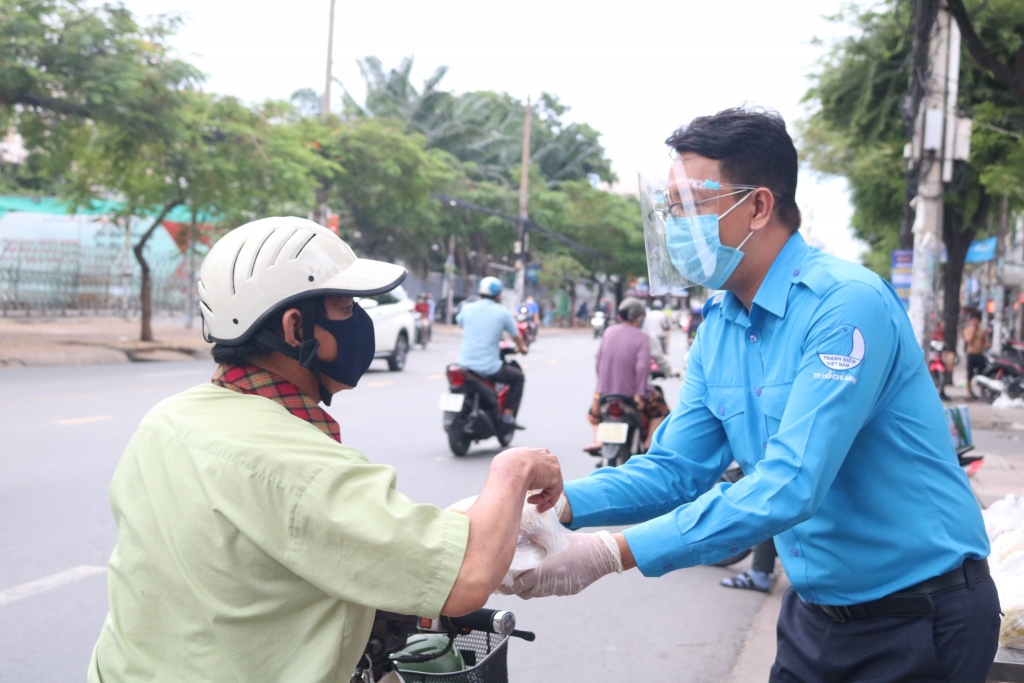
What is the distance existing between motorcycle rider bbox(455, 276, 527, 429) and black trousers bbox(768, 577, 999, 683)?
8.02 m

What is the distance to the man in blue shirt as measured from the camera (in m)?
1.88

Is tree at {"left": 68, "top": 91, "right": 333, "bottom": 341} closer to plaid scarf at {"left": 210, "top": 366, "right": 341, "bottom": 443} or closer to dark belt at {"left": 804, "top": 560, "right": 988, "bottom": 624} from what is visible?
plaid scarf at {"left": 210, "top": 366, "right": 341, "bottom": 443}

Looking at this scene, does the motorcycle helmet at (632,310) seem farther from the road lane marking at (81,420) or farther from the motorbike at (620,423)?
the road lane marking at (81,420)

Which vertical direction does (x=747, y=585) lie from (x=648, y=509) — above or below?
below

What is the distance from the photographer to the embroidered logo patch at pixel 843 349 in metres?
1.87

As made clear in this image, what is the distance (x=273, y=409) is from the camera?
5.66ft

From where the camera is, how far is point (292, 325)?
1819 millimetres

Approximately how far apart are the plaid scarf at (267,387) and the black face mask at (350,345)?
2.9 inches

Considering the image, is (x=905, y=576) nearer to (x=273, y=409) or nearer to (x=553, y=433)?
(x=273, y=409)

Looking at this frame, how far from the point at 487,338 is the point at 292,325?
27.2 feet

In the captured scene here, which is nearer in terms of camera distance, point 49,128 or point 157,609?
point 157,609

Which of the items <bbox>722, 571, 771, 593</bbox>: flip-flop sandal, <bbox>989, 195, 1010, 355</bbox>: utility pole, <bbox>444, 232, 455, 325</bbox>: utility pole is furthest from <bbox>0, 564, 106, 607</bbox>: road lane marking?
<bbox>444, 232, 455, 325</bbox>: utility pole

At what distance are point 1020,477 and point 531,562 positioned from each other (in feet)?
27.8

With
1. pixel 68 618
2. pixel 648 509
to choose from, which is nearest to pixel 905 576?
pixel 648 509
